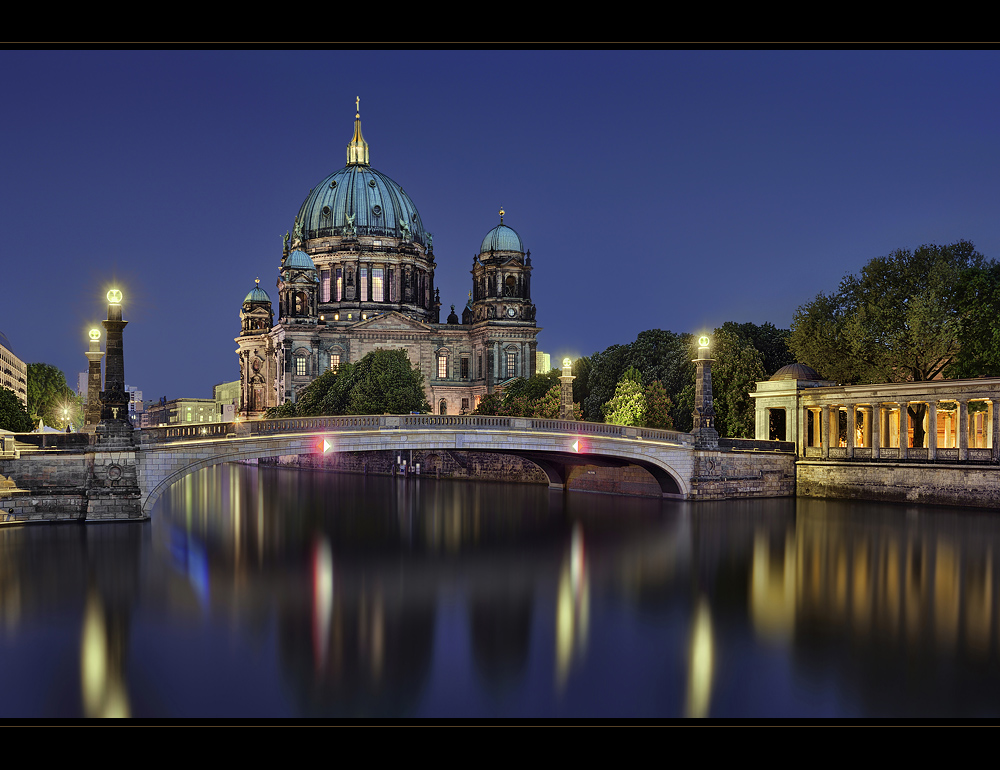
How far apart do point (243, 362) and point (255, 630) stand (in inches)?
3313

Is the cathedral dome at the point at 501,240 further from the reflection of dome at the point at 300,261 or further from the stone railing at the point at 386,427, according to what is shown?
the stone railing at the point at 386,427

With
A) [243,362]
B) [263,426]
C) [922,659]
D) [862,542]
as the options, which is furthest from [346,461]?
[922,659]

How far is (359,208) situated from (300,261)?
38.8 ft

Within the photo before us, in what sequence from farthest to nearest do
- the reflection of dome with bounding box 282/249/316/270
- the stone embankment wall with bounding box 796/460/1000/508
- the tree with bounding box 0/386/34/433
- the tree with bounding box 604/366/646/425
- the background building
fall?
the background building
the reflection of dome with bounding box 282/249/316/270
the tree with bounding box 604/366/646/425
the tree with bounding box 0/386/34/433
the stone embankment wall with bounding box 796/460/1000/508

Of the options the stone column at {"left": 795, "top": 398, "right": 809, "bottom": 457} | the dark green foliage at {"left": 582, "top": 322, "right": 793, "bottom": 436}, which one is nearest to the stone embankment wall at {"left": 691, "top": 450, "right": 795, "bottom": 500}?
the stone column at {"left": 795, "top": 398, "right": 809, "bottom": 457}

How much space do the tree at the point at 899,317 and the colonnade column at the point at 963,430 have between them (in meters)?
5.79

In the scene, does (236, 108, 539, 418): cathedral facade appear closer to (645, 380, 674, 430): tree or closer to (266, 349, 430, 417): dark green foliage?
(266, 349, 430, 417): dark green foliage

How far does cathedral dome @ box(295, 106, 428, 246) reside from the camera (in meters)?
97.2

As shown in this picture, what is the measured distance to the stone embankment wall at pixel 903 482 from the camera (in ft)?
117

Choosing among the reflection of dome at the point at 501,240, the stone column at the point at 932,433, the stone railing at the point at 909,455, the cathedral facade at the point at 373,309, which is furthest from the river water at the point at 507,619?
the reflection of dome at the point at 501,240

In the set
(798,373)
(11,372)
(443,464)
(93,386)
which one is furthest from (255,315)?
(798,373)
